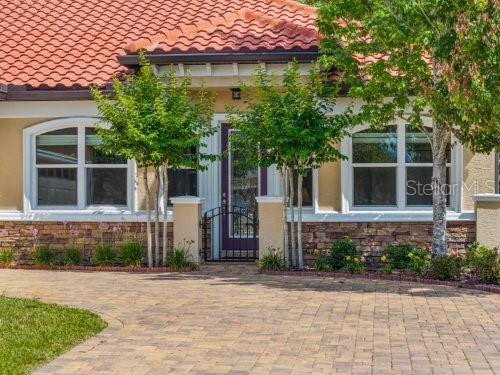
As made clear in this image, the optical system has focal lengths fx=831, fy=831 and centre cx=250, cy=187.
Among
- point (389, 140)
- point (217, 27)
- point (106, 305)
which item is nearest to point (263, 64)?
point (217, 27)

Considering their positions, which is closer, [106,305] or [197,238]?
[106,305]

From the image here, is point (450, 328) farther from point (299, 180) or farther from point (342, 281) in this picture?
point (299, 180)

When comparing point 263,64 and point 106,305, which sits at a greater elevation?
point 263,64

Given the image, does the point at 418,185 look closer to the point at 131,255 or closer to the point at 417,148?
the point at 417,148

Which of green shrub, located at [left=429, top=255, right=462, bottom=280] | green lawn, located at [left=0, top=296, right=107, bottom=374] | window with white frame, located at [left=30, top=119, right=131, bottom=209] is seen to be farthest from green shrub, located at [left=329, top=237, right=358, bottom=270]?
green lawn, located at [left=0, top=296, right=107, bottom=374]

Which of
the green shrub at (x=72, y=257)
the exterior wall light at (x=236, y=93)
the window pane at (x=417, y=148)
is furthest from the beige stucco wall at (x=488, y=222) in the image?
the green shrub at (x=72, y=257)

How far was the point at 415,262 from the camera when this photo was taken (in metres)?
14.1

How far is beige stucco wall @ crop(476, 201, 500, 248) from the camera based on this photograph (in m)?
15.1

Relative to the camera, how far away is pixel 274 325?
9312 millimetres

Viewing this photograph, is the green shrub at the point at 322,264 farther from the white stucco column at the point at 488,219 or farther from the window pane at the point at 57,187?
the window pane at the point at 57,187

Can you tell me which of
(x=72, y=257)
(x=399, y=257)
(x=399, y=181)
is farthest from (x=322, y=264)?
(x=72, y=257)

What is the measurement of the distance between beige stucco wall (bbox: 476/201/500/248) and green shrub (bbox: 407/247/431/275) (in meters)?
1.35

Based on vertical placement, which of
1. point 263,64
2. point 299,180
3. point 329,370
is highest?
point 263,64

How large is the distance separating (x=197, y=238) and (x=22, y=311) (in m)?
5.89
